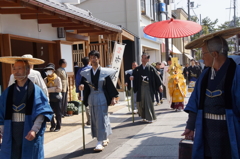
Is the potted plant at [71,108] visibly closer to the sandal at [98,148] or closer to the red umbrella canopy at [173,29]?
the red umbrella canopy at [173,29]

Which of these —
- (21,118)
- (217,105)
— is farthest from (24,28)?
(217,105)

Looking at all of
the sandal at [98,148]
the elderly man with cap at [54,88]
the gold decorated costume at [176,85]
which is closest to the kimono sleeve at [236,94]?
the sandal at [98,148]

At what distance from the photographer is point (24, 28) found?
8477 millimetres

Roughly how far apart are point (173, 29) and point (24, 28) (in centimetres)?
416

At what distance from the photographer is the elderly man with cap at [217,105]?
10.1 ft

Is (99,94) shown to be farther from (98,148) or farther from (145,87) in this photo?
(145,87)

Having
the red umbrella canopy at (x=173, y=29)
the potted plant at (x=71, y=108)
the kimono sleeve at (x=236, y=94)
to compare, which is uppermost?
the red umbrella canopy at (x=173, y=29)

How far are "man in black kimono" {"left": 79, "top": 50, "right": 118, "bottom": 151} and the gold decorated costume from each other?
16.6ft

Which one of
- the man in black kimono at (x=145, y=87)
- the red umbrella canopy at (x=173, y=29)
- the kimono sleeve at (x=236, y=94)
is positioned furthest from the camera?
the man in black kimono at (x=145, y=87)

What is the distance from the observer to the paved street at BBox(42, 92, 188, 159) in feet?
18.6

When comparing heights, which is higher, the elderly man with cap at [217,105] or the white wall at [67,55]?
the white wall at [67,55]

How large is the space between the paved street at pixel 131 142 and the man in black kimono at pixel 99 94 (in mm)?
406

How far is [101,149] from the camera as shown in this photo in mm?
5988

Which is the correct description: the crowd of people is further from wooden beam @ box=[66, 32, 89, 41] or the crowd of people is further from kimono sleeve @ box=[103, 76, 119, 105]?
wooden beam @ box=[66, 32, 89, 41]
